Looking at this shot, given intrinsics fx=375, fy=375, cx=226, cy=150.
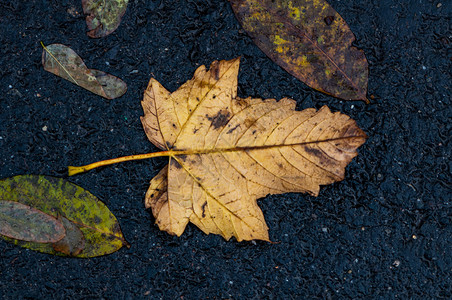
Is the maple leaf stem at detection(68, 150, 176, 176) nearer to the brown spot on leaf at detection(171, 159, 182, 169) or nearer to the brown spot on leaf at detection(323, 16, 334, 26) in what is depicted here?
the brown spot on leaf at detection(171, 159, 182, 169)

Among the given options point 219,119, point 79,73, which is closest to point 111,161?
point 79,73

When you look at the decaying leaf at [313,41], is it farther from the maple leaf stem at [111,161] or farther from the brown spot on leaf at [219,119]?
the maple leaf stem at [111,161]

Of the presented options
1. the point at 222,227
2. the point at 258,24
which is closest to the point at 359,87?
the point at 258,24

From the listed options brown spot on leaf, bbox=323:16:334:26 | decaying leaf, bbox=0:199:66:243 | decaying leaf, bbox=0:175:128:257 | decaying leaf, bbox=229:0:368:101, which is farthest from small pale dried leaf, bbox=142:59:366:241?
decaying leaf, bbox=0:199:66:243

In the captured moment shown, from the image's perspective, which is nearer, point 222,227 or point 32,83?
point 222,227

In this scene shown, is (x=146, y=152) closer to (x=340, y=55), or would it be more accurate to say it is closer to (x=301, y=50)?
(x=301, y=50)

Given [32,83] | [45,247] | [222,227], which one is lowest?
[45,247]
